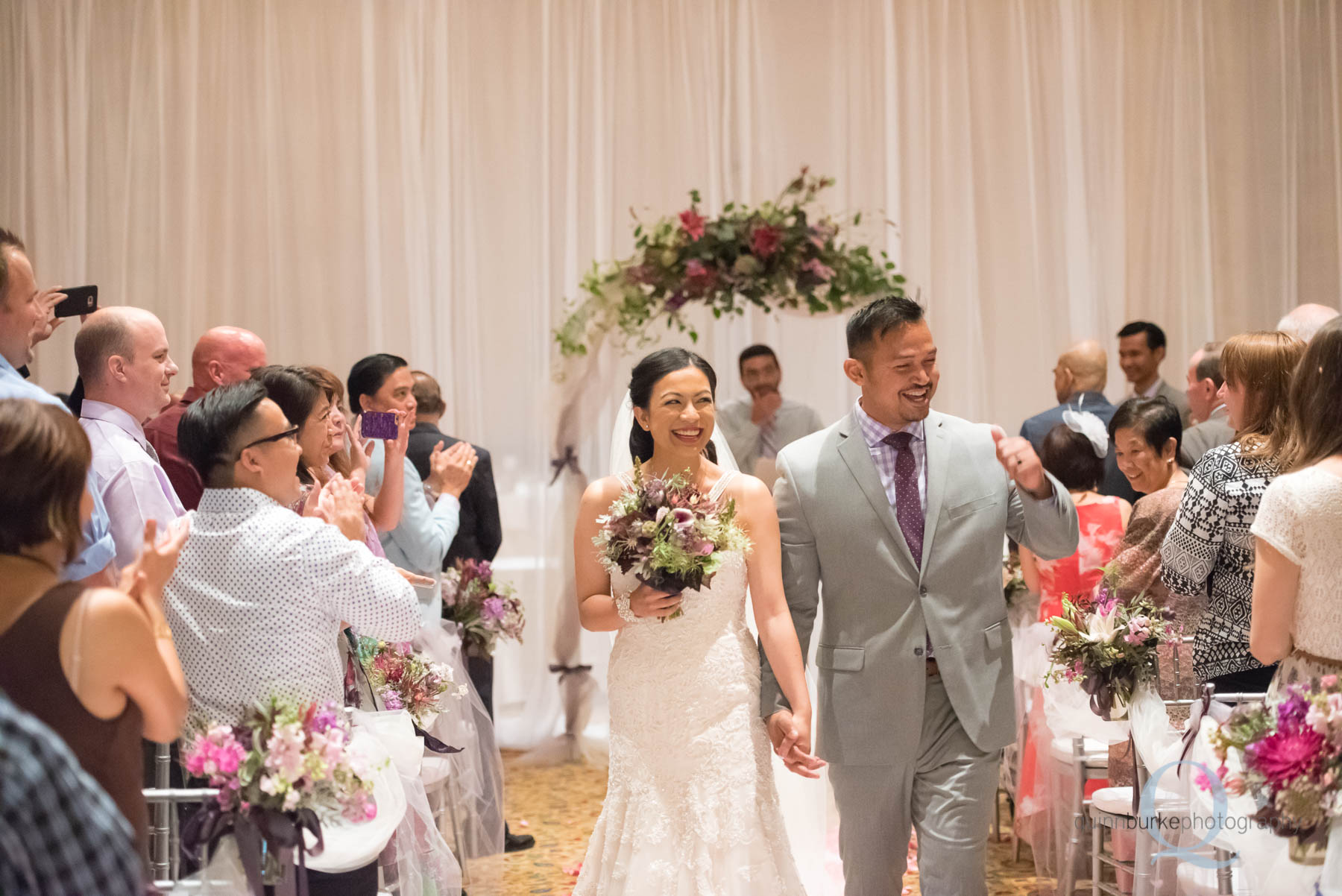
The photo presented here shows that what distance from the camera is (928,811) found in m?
3.26

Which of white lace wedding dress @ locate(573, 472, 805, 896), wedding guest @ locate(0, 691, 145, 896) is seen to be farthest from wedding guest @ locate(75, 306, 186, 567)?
wedding guest @ locate(0, 691, 145, 896)

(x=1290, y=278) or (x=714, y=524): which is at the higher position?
(x=1290, y=278)

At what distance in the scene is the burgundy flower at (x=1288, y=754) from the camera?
244 centimetres

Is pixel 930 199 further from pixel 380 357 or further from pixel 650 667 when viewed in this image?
pixel 650 667

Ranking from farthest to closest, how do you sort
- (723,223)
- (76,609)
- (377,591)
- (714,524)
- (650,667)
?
(723,223), (650,667), (714,524), (377,591), (76,609)

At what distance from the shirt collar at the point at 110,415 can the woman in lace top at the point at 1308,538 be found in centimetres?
278

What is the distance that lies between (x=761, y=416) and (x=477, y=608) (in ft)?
7.74

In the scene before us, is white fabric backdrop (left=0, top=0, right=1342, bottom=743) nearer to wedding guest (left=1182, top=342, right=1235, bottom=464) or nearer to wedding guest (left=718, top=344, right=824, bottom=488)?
wedding guest (left=718, top=344, right=824, bottom=488)

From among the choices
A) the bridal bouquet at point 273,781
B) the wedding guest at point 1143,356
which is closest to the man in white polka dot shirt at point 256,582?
the bridal bouquet at point 273,781

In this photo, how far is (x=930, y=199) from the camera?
7.89 m

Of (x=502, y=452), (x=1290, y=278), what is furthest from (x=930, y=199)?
(x=502, y=452)

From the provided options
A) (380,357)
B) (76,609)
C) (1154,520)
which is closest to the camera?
(76,609)

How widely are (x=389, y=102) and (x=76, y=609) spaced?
6.01 m

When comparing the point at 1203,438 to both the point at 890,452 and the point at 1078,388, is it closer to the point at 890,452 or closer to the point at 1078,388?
the point at 1078,388
